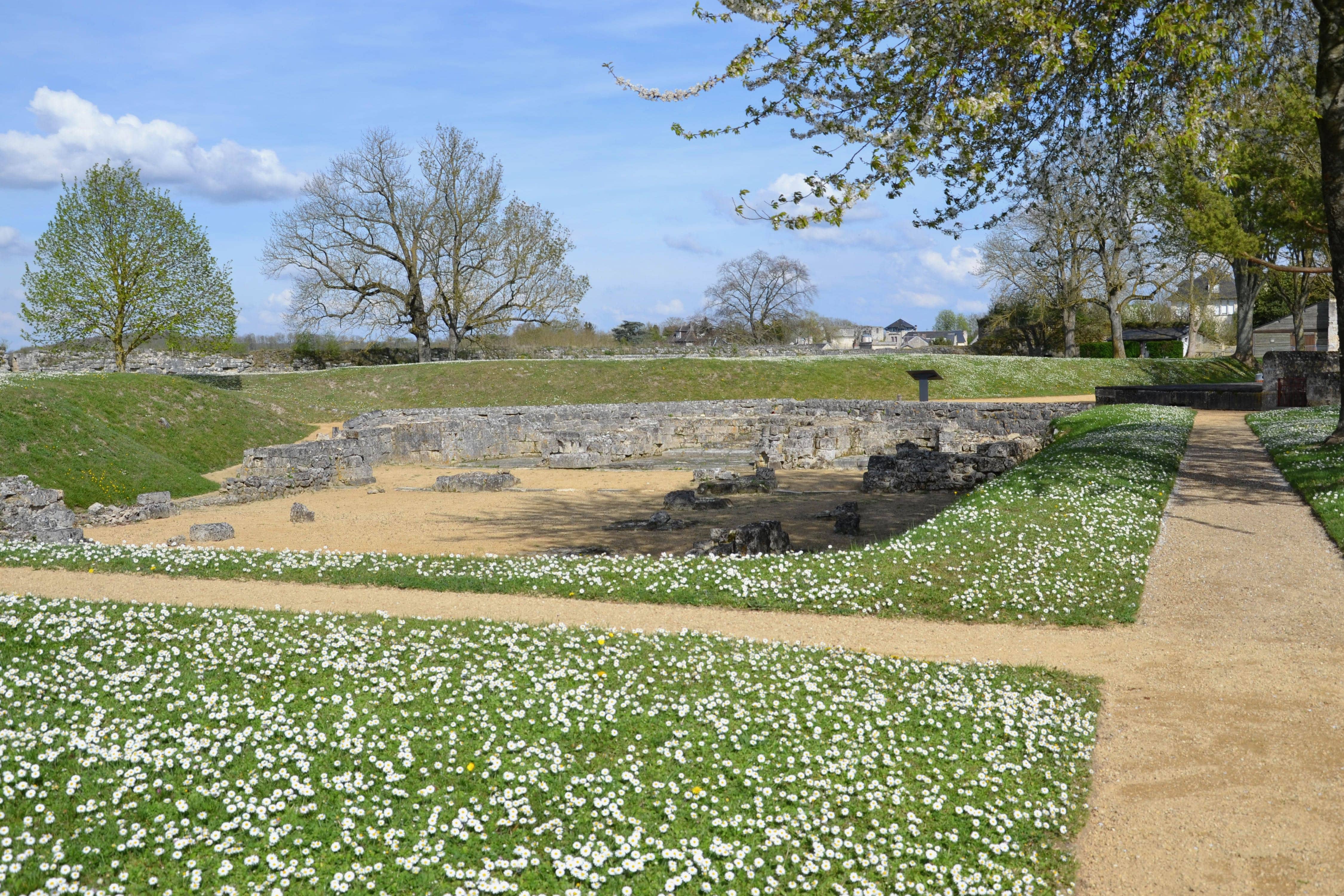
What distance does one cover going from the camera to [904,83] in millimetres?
11766

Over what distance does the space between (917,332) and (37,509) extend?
483 feet

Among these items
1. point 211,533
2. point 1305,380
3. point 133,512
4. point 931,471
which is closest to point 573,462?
point 931,471

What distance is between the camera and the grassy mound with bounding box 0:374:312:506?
22.1 metres

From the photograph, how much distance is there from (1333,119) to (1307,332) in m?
57.8

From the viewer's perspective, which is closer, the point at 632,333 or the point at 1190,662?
the point at 1190,662

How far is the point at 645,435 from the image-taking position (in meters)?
33.5

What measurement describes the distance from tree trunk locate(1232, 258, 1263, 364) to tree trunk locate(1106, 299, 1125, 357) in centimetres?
609

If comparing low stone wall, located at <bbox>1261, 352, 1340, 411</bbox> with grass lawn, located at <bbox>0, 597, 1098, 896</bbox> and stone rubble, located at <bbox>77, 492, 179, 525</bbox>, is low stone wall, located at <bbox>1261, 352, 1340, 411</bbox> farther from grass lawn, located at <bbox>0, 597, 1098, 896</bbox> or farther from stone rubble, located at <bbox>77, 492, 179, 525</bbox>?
stone rubble, located at <bbox>77, 492, 179, 525</bbox>

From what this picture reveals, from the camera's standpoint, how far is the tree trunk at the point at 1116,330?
5366cm

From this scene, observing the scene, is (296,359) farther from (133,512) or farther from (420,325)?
(133,512)

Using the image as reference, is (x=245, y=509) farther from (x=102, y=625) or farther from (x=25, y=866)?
(x=25, y=866)

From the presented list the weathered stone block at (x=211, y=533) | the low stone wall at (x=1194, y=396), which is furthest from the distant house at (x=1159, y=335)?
the weathered stone block at (x=211, y=533)

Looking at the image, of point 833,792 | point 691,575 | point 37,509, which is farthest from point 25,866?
point 37,509

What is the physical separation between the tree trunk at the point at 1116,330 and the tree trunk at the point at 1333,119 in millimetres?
39052
